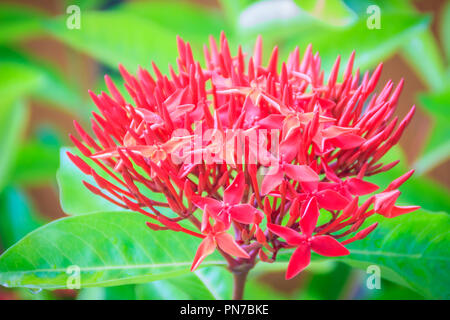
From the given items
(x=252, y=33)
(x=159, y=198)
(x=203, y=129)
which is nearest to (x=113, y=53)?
(x=252, y=33)

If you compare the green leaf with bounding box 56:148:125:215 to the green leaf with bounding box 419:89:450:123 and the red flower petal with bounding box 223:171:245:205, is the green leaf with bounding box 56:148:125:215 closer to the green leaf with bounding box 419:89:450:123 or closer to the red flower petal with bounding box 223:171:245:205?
the red flower petal with bounding box 223:171:245:205

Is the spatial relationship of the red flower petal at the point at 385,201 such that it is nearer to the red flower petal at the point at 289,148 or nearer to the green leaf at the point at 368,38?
the red flower petal at the point at 289,148

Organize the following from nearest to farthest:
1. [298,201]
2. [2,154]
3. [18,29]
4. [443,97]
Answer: [298,201] < [443,97] < [2,154] < [18,29]

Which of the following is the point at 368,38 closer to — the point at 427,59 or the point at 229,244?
the point at 427,59

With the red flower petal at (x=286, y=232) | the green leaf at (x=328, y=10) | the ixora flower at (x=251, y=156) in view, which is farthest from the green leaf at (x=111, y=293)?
the green leaf at (x=328, y=10)
